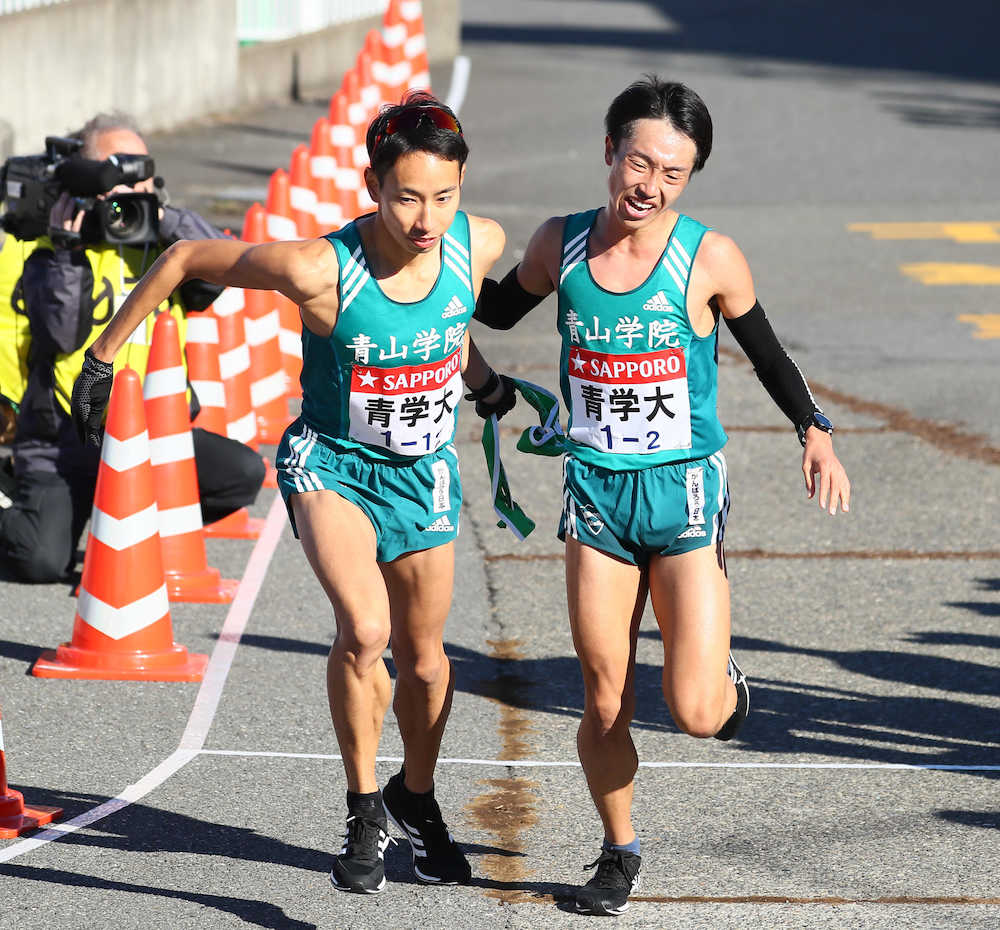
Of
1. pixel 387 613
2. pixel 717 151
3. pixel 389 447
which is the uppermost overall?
pixel 389 447

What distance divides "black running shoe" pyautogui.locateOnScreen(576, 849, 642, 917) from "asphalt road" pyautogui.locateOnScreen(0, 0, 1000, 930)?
0.24 feet

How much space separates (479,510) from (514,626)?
182 centimetres

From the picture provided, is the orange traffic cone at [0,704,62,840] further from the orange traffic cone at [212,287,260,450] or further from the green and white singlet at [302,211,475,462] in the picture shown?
the orange traffic cone at [212,287,260,450]

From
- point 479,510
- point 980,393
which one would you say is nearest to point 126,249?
point 479,510

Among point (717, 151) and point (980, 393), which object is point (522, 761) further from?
point (717, 151)

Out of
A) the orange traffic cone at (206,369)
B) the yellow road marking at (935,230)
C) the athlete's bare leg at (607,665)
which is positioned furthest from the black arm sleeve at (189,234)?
the yellow road marking at (935,230)

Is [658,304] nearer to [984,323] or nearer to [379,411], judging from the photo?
[379,411]

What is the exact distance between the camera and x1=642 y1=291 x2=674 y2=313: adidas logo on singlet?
4.86m

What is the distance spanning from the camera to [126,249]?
26.9 ft

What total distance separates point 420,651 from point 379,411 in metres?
0.68

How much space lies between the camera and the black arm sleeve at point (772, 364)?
501 centimetres

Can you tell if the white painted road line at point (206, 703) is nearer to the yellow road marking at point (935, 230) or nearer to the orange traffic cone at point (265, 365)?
the orange traffic cone at point (265, 365)

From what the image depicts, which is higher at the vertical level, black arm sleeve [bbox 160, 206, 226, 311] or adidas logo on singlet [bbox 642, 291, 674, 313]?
adidas logo on singlet [bbox 642, 291, 674, 313]

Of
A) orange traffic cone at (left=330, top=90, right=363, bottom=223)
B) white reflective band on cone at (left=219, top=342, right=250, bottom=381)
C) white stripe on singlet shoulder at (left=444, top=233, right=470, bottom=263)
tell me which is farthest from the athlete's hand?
orange traffic cone at (left=330, top=90, right=363, bottom=223)
